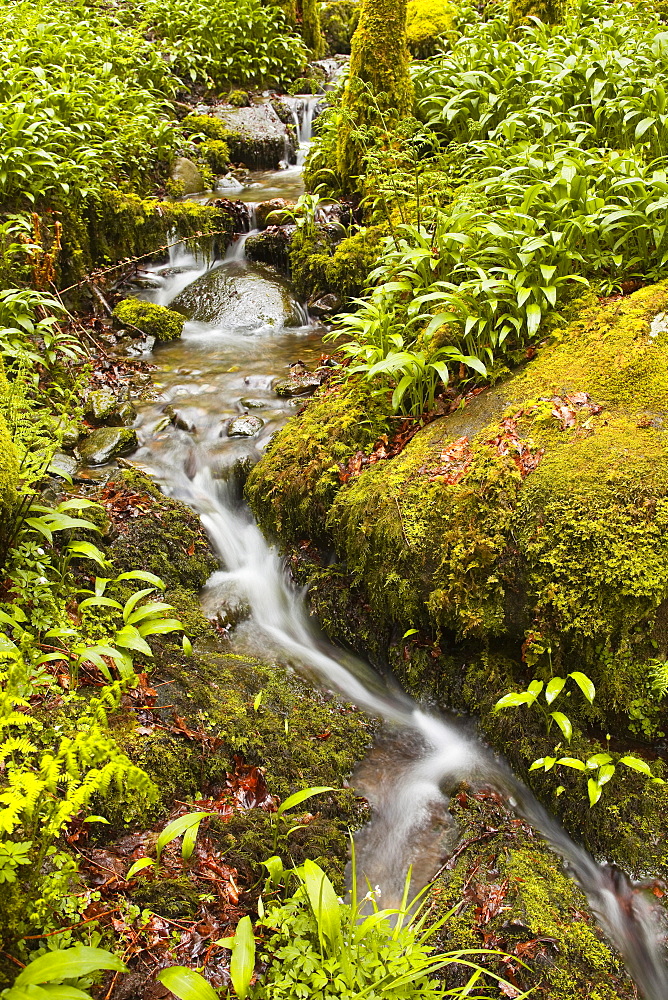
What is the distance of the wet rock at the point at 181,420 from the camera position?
5.98m

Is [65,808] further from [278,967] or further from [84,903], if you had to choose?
[278,967]

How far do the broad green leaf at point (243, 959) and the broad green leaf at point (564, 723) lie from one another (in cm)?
184

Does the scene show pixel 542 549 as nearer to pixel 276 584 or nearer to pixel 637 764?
pixel 637 764

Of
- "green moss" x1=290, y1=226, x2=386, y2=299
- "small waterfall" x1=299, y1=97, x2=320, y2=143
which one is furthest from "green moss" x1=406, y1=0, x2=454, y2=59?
"green moss" x1=290, y1=226, x2=386, y2=299

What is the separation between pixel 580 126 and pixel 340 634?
18.6 feet

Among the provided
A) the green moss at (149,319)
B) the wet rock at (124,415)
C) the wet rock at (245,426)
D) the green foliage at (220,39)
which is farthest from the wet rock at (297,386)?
the green foliage at (220,39)

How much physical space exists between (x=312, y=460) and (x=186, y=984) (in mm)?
3487

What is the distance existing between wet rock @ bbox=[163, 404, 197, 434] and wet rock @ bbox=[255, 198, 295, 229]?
14.2 feet

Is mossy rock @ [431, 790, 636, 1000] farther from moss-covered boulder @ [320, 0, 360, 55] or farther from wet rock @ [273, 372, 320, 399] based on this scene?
moss-covered boulder @ [320, 0, 360, 55]

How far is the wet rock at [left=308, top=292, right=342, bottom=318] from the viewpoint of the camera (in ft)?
24.9

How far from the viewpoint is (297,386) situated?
21.1ft

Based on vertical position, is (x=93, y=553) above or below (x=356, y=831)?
above

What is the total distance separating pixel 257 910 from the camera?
2488 millimetres

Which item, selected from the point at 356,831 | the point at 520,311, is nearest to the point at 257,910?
the point at 356,831
